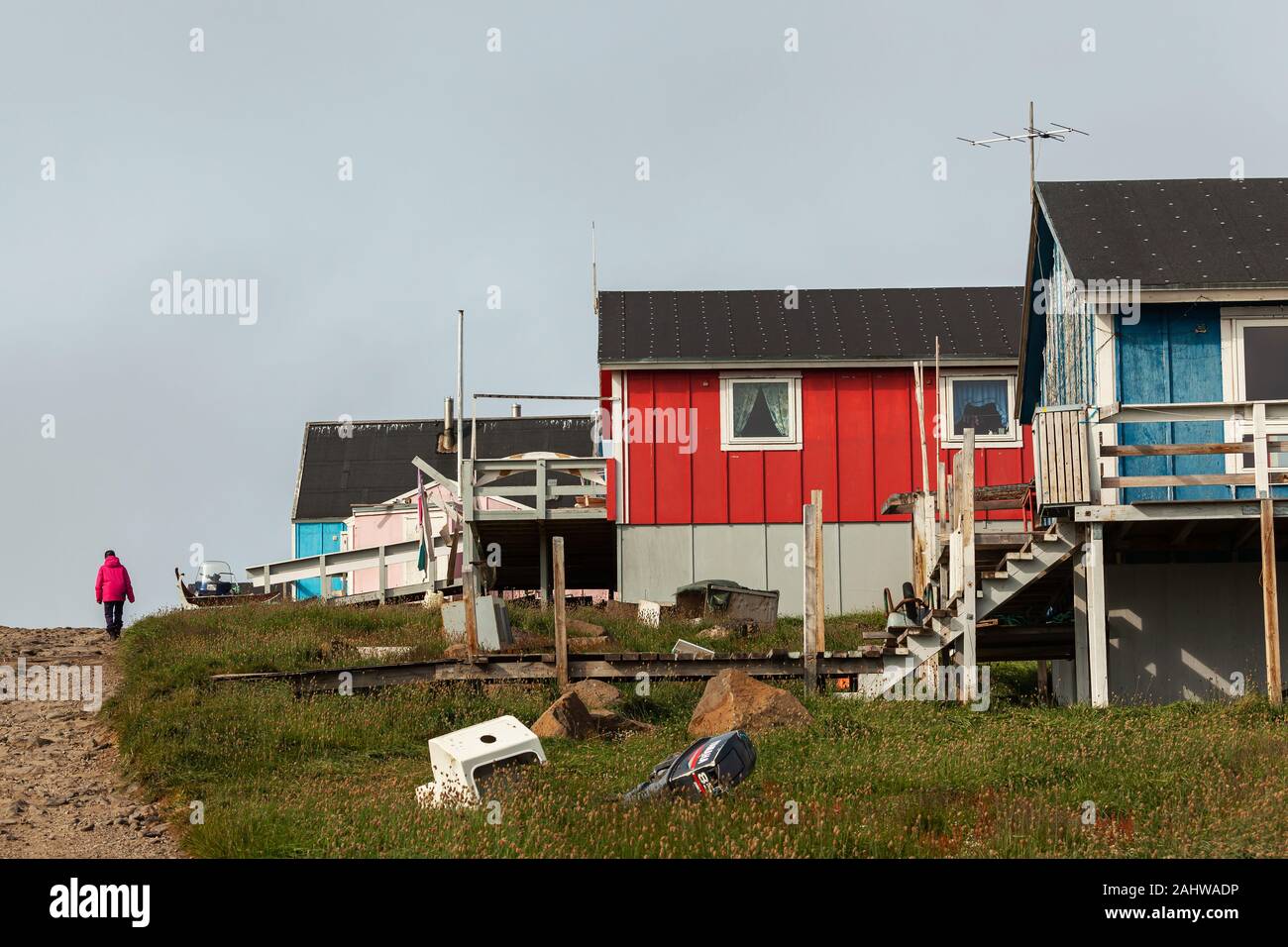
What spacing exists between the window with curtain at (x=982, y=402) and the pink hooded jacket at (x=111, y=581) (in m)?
13.7

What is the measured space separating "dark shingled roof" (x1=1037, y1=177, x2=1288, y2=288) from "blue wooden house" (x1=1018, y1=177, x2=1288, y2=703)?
1.4 inches

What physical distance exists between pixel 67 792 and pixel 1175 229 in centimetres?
1460

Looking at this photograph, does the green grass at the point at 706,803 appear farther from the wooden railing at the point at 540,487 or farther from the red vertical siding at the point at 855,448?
the red vertical siding at the point at 855,448

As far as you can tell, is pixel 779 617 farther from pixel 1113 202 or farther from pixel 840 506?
pixel 1113 202

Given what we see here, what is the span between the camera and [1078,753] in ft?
49.2

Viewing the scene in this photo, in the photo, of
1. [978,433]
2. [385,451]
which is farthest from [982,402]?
[385,451]

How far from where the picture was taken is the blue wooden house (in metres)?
18.5

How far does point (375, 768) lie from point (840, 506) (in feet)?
44.2

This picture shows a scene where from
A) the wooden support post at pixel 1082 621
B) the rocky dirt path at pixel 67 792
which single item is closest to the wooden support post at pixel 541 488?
the rocky dirt path at pixel 67 792

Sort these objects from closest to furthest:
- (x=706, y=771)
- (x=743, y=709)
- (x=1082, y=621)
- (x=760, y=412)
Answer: (x=706, y=771), (x=743, y=709), (x=1082, y=621), (x=760, y=412)

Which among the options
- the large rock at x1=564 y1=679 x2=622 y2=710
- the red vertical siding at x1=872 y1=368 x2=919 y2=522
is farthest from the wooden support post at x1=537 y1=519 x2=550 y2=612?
the large rock at x1=564 y1=679 x2=622 y2=710

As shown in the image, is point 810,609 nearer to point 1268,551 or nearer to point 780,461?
point 1268,551

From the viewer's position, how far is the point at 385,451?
4950 centimetres
